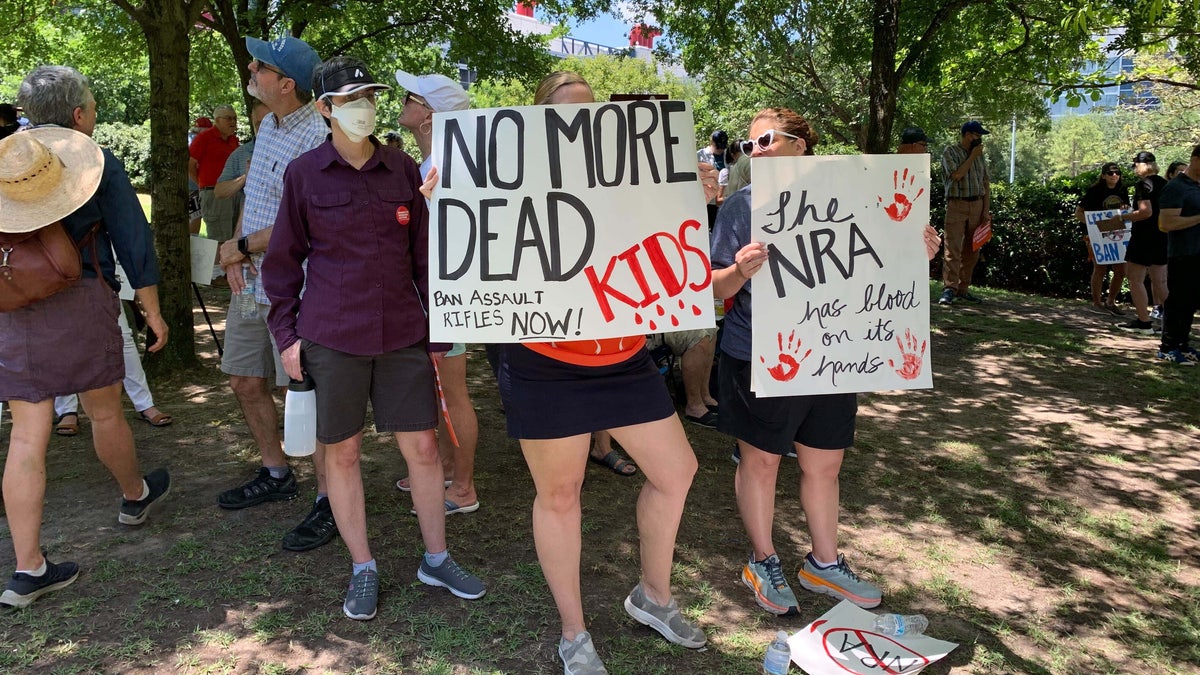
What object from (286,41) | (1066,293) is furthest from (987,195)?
(286,41)

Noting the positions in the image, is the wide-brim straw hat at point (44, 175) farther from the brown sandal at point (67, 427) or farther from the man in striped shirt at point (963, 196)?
the man in striped shirt at point (963, 196)

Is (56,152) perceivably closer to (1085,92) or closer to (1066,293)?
(1085,92)

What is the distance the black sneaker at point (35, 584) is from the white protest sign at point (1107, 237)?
1036 centimetres

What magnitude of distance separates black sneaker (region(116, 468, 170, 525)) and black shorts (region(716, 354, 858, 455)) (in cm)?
264

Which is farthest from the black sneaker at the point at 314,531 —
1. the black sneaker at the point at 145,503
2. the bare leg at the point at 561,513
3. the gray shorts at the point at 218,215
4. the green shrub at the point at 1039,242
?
the green shrub at the point at 1039,242

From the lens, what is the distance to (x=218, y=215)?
25.1ft

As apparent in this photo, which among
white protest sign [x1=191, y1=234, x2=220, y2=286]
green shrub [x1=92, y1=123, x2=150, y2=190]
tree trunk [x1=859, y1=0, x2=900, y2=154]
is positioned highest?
green shrub [x1=92, y1=123, x2=150, y2=190]

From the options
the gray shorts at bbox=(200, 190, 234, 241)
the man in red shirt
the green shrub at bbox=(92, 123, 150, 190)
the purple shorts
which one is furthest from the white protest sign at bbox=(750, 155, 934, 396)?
the green shrub at bbox=(92, 123, 150, 190)

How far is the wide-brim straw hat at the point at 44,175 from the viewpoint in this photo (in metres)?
3.01

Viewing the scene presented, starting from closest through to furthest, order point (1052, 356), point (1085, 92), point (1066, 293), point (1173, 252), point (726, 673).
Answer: point (726, 673), point (1173, 252), point (1052, 356), point (1085, 92), point (1066, 293)

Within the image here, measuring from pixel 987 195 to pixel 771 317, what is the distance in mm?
8585

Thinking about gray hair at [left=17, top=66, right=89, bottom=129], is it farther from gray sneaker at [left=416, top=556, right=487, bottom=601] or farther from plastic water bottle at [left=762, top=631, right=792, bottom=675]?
plastic water bottle at [left=762, top=631, right=792, bottom=675]

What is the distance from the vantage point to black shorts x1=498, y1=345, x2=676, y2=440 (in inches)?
104

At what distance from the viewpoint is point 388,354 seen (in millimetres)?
3174
